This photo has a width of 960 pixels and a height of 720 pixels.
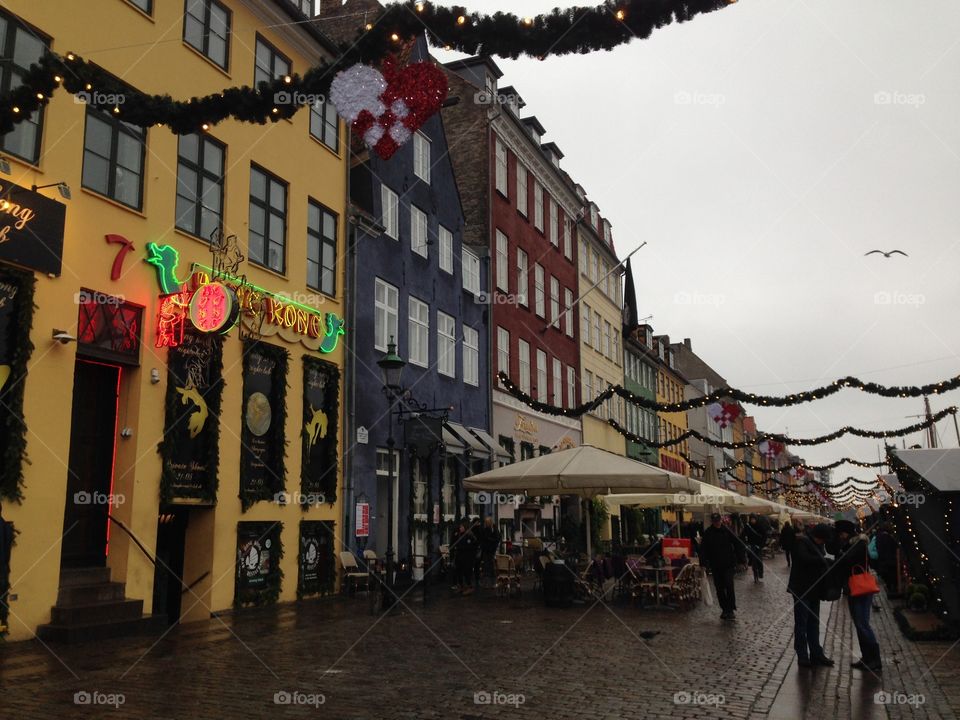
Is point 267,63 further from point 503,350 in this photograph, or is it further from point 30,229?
point 503,350

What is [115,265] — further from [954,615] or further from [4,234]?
[954,615]

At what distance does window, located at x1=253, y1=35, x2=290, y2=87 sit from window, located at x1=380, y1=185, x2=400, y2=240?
14.4 feet

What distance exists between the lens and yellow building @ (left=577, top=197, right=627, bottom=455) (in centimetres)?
4038

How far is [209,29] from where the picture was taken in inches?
647

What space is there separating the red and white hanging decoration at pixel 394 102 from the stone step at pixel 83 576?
8.90 m

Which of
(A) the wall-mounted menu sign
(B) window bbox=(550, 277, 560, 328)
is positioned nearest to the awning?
(B) window bbox=(550, 277, 560, 328)

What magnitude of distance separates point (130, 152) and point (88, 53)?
5.28 ft

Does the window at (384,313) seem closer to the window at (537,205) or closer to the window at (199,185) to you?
the window at (199,185)

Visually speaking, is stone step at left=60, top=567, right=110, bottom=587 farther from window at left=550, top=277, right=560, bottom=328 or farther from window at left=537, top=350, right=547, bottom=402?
window at left=550, top=277, right=560, bottom=328

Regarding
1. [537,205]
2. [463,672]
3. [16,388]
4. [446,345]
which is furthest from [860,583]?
[537,205]

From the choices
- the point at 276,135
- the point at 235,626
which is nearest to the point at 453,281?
the point at 276,135

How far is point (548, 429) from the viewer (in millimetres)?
33938

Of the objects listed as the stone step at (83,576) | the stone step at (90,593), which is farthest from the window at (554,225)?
the stone step at (90,593)

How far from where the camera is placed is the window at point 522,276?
106ft
